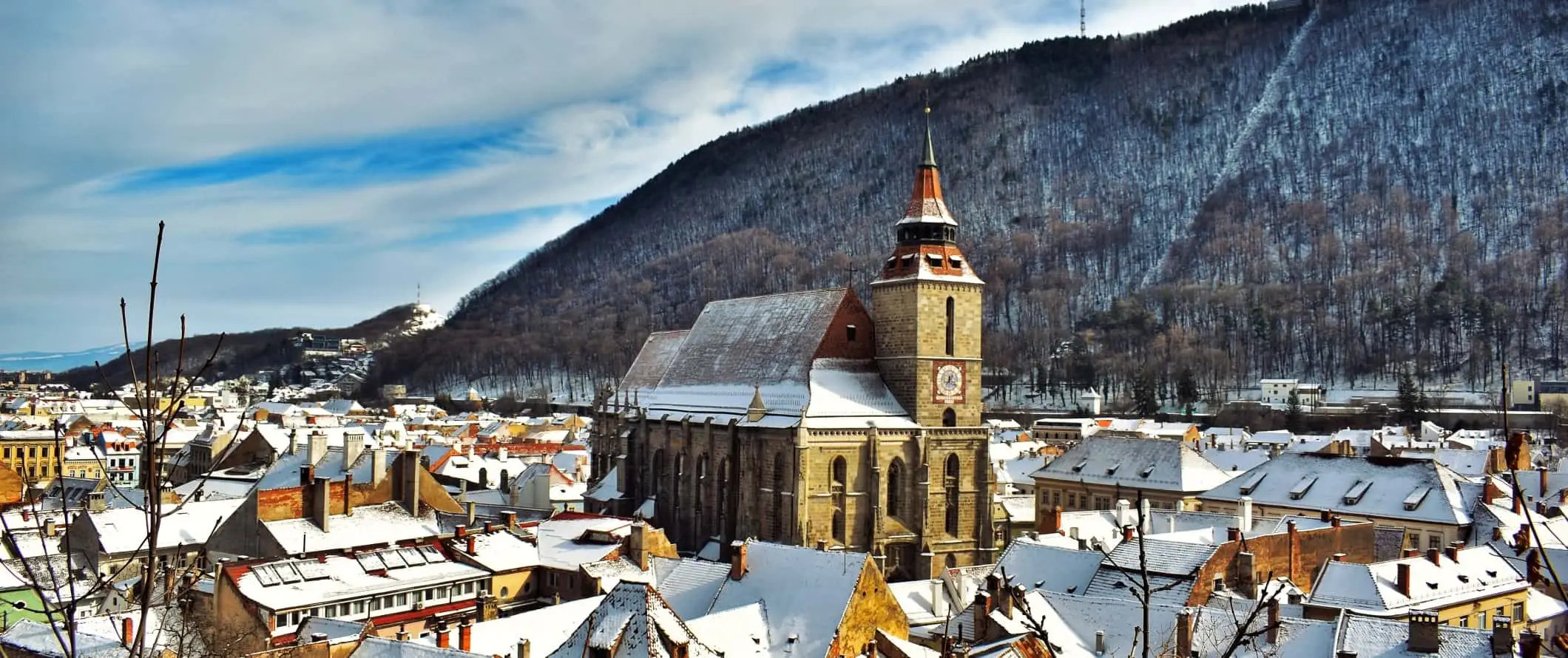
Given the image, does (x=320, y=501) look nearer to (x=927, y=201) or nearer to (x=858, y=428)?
(x=858, y=428)

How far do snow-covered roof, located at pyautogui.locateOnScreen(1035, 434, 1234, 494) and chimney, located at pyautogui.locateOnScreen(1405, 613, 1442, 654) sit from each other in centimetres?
4161

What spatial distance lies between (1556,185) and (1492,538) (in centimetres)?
16265

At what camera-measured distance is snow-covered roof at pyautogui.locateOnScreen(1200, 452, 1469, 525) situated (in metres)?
60.0

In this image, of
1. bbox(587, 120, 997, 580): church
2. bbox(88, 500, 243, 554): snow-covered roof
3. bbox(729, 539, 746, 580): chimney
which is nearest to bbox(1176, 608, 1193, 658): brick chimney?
bbox(729, 539, 746, 580): chimney

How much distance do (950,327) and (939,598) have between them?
20317 mm

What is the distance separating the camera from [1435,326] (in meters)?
162

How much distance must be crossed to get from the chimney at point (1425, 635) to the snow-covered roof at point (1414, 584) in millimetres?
9169

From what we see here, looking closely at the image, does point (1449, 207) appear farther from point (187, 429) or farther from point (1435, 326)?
point (187, 429)

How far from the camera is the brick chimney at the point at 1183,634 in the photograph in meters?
29.4

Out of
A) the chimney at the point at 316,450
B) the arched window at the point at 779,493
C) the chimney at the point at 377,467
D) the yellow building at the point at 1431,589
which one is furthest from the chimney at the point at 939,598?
the chimney at the point at 316,450

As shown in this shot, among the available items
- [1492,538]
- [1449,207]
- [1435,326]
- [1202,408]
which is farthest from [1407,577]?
[1449,207]

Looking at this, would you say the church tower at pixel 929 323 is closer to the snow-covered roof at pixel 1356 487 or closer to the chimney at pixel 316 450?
the snow-covered roof at pixel 1356 487

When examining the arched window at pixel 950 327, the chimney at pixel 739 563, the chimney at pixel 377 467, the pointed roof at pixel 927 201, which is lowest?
the chimney at pixel 739 563

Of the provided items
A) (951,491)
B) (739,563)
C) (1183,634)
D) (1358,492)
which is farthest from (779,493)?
(1358,492)
